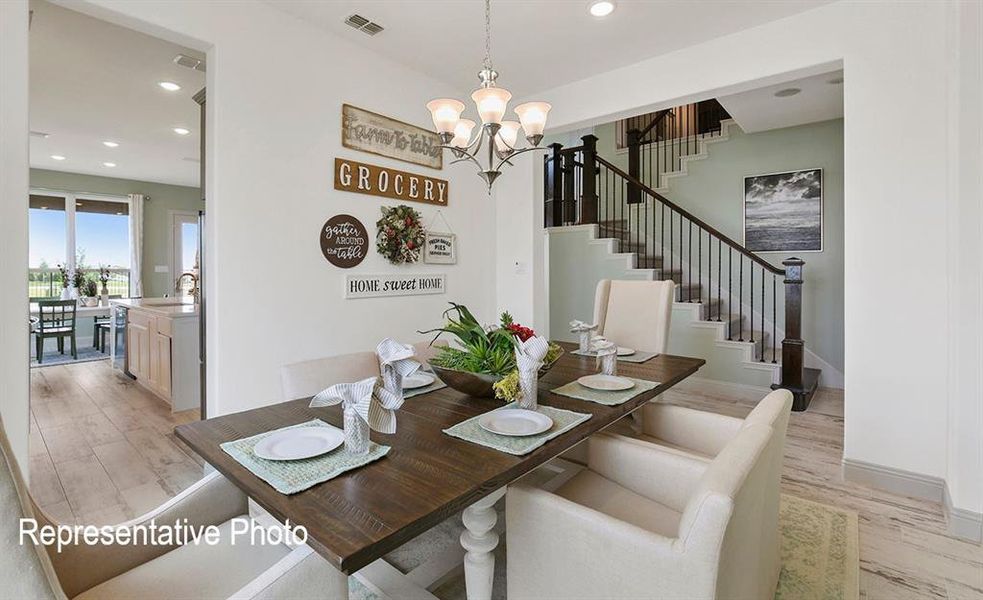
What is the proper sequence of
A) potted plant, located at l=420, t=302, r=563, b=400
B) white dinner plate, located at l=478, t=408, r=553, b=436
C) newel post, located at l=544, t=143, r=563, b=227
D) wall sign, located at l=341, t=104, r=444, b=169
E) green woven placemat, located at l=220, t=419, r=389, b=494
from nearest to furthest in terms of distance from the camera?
green woven placemat, located at l=220, t=419, r=389, b=494 < white dinner plate, located at l=478, t=408, r=553, b=436 < potted plant, located at l=420, t=302, r=563, b=400 < wall sign, located at l=341, t=104, r=444, b=169 < newel post, located at l=544, t=143, r=563, b=227

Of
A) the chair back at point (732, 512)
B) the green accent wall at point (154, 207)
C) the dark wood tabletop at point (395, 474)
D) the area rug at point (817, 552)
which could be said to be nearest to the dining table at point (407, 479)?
the dark wood tabletop at point (395, 474)

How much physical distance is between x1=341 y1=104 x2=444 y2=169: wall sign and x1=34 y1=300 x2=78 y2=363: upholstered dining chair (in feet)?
17.7

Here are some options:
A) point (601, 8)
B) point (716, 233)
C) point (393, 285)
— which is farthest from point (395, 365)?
point (716, 233)

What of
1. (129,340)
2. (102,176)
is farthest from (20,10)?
(102,176)

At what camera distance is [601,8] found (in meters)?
2.78

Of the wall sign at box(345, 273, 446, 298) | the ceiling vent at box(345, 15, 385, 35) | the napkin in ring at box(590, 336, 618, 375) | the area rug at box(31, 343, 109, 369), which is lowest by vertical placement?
the area rug at box(31, 343, 109, 369)

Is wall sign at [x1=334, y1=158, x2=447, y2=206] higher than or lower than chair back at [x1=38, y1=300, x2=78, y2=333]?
higher

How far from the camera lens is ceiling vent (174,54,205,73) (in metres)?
3.29

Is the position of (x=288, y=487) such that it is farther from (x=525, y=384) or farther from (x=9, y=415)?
(x=9, y=415)

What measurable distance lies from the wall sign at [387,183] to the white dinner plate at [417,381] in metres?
1.72

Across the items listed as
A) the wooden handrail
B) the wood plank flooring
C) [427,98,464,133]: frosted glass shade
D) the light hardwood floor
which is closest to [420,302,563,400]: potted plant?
[427,98,464,133]: frosted glass shade

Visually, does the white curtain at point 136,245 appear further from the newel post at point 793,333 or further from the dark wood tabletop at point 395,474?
the newel post at point 793,333

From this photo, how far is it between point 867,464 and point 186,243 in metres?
9.73

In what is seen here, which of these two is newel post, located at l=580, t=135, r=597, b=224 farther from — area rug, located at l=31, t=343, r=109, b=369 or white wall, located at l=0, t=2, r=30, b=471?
area rug, located at l=31, t=343, r=109, b=369
